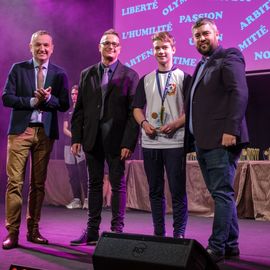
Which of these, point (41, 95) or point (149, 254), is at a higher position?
point (41, 95)

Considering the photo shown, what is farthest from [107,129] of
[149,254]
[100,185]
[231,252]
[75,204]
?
[75,204]

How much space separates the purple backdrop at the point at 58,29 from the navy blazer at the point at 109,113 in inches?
144

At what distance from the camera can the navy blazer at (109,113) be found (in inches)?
114

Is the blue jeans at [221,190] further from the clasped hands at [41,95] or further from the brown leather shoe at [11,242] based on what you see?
the brown leather shoe at [11,242]

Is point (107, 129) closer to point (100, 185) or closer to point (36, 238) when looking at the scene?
point (100, 185)

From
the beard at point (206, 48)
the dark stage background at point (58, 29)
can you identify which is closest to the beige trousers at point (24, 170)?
the beard at point (206, 48)

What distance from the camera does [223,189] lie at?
8.13 feet

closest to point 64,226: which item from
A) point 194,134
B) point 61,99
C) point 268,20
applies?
point 61,99

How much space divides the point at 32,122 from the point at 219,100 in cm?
126

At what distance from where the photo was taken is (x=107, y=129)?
2.91 m

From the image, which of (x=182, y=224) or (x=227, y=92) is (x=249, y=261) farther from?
(x=227, y=92)

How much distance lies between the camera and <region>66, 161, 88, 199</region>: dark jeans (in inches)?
224

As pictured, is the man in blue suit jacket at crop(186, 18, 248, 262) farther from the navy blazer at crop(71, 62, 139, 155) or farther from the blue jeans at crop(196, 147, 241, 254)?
the navy blazer at crop(71, 62, 139, 155)

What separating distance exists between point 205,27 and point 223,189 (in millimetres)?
897
